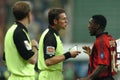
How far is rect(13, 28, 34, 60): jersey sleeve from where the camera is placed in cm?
1048

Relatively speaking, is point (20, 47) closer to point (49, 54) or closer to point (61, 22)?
point (49, 54)

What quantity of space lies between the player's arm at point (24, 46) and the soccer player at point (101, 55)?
3.21 ft

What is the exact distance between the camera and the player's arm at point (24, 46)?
412 inches

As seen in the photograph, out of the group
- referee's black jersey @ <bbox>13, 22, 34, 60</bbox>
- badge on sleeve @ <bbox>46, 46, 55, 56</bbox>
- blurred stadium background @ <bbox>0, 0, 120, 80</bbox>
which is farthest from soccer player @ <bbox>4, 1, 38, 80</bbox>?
blurred stadium background @ <bbox>0, 0, 120, 80</bbox>

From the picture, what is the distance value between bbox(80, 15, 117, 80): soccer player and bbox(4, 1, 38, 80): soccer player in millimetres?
957

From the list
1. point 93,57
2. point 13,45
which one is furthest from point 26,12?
point 93,57

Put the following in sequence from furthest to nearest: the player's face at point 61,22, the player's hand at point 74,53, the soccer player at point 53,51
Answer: the player's face at point 61,22, the soccer player at point 53,51, the player's hand at point 74,53

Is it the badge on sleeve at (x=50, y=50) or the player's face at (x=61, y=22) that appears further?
the player's face at (x=61, y=22)

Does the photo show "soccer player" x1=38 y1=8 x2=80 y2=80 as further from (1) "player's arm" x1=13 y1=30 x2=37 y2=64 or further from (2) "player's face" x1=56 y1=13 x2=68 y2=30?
(1) "player's arm" x1=13 y1=30 x2=37 y2=64

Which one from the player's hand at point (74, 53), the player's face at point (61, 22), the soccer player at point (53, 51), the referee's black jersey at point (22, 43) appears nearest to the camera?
the referee's black jersey at point (22, 43)

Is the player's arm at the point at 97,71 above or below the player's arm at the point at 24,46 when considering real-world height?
below

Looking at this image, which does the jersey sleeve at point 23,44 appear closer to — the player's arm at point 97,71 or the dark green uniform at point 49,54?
the dark green uniform at point 49,54

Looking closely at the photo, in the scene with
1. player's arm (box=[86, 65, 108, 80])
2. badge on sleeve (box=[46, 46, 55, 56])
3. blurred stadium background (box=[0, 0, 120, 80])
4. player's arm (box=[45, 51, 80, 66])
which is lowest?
blurred stadium background (box=[0, 0, 120, 80])

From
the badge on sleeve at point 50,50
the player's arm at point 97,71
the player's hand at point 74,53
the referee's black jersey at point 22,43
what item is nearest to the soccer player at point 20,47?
the referee's black jersey at point 22,43
